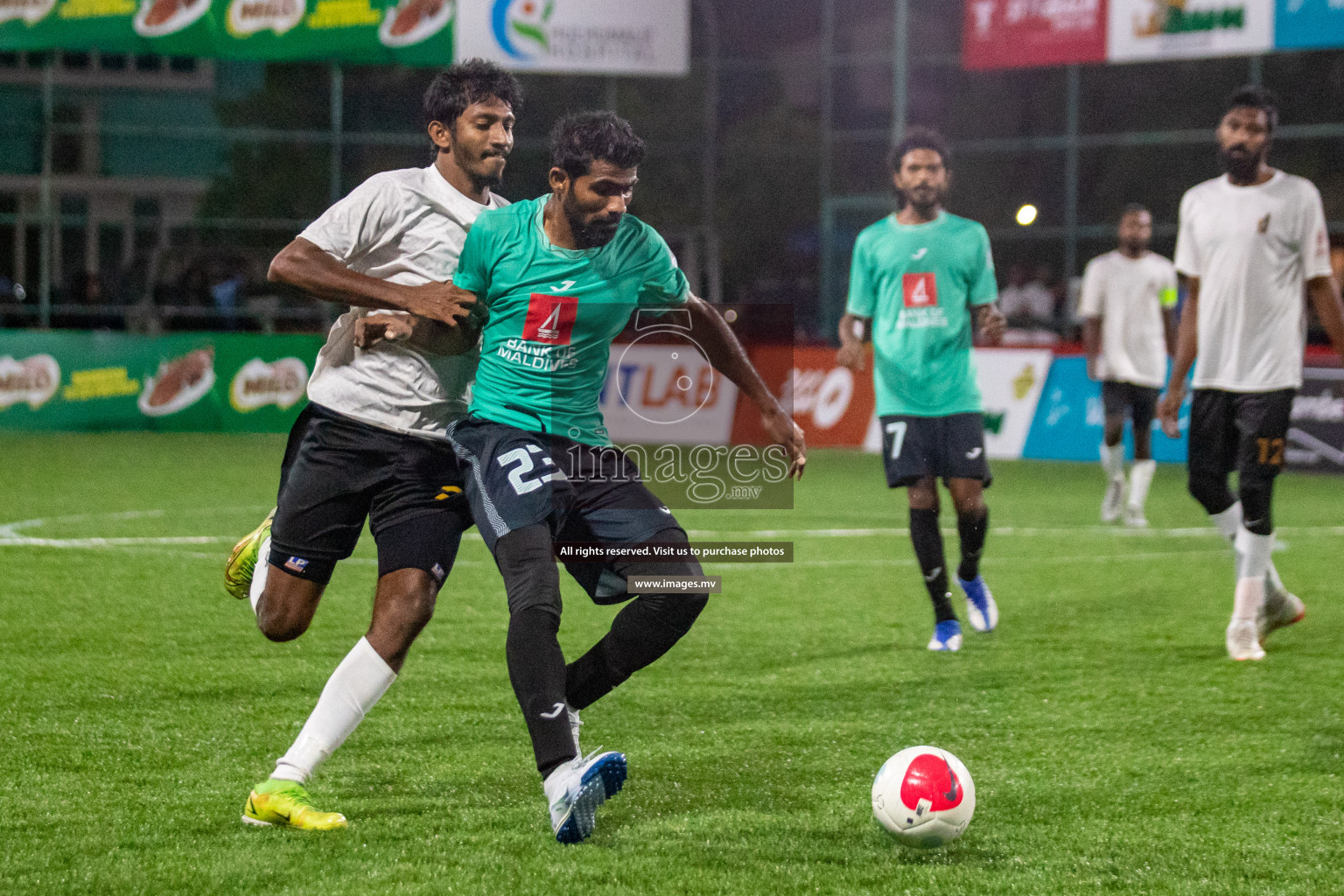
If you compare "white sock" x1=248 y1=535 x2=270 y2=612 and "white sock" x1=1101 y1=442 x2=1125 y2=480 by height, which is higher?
"white sock" x1=248 y1=535 x2=270 y2=612

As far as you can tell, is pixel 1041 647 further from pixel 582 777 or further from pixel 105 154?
pixel 105 154

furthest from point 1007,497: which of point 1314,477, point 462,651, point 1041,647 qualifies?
point 462,651

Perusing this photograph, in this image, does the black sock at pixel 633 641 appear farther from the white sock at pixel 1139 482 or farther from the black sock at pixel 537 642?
the white sock at pixel 1139 482

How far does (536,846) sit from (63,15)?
20750mm

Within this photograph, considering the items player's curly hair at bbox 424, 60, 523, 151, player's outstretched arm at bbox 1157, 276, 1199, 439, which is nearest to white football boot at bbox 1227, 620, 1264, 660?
player's outstretched arm at bbox 1157, 276, 1199, 439

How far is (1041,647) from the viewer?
7199 millimetres

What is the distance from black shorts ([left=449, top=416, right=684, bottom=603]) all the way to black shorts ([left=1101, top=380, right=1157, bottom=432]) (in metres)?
8.58

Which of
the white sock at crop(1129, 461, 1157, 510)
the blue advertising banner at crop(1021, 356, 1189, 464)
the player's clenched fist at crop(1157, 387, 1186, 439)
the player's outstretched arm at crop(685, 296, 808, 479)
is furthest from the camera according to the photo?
the blue advertising banner at crop(1021, 356, 1189, 464)

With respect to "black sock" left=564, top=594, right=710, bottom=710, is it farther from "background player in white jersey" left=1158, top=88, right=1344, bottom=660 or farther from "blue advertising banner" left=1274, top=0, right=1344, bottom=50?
"blue advertising banner" left=1274, top=0, right=1344, bottom=50

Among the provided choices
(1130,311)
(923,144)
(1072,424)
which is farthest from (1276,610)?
(1072,424)

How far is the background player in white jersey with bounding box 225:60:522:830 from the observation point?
4.45m

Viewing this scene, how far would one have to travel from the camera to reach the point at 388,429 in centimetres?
Answer: 456

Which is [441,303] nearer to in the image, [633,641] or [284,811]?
[633,641]

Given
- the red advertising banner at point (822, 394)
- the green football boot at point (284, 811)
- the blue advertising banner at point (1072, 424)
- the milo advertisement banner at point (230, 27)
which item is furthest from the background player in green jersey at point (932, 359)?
the milo advertisement banner at point (230, 27)
